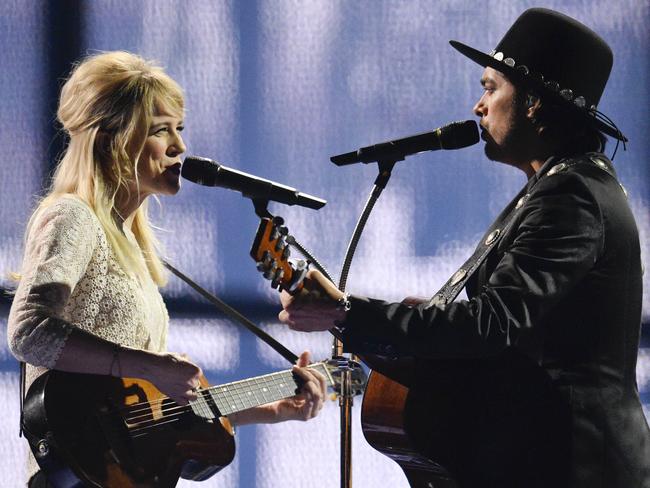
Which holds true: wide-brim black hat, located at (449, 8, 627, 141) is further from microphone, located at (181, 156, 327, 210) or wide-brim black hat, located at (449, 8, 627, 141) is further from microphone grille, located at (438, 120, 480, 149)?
microphone, located at (181, 156, 327, 210)

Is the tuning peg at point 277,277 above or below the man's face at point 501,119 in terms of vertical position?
below

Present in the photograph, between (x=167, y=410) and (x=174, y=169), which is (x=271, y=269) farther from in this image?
(x=174, y=169)

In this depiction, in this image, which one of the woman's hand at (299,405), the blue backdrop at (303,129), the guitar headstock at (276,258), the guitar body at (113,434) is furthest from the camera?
the blue backdrop at (303,129)

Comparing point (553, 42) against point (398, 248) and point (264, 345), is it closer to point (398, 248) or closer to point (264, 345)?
point (398, 248)

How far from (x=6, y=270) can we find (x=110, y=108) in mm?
1268

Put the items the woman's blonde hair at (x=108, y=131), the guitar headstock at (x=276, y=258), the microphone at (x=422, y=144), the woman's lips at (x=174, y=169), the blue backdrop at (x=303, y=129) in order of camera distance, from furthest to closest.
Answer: the blue backdrop at (x=303, y=129) → the woman's lips at (x=174, y=169) → the woman's blonde hair at (x=108, y=131) → the microphone at (x=422, y=144) → the guitar headstock at (x=276, y=258)

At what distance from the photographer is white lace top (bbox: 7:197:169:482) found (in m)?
2.08

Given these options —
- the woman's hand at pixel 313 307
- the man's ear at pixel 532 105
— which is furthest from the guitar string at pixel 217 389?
the man's ear at pixel 532 105

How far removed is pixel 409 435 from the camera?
2.16 metres

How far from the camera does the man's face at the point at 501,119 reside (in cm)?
221

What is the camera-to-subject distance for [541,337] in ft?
6.34

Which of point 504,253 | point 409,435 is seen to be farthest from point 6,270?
point 504,253

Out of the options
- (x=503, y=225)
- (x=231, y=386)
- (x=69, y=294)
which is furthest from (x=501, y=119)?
(x=69, y=294)

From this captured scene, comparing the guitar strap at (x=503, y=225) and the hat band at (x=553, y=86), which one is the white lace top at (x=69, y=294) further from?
the hat band at (x=553, y=86)
